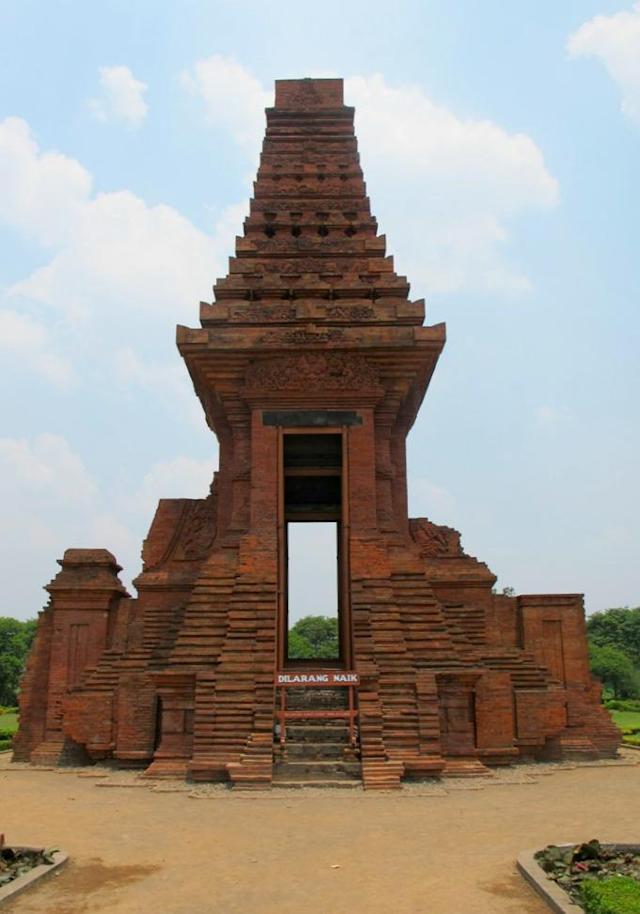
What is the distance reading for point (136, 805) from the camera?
1128cm

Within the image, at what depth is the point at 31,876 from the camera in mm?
7266

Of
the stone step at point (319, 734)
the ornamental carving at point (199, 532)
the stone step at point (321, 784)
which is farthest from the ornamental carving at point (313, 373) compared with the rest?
the stone step at point (321, 784)

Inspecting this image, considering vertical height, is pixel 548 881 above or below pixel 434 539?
below

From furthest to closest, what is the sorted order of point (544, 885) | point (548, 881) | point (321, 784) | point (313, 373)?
point (313, 373) < point (321, 784) < point (548, 881) < point (544, 885)

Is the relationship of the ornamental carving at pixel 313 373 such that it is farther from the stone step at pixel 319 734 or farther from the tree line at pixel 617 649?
the tree line at pixel 617 649

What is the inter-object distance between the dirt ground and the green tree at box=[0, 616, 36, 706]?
33939mm

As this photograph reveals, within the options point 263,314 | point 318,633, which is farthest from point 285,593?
point 318,633

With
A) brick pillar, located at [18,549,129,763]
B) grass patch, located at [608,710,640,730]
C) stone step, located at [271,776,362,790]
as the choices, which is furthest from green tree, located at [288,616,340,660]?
stone step, located at [271,776,362,790]

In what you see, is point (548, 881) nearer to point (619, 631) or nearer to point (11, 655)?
point (11, 655)

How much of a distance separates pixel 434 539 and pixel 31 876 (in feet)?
40.2

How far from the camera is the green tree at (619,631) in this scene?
6284 cm

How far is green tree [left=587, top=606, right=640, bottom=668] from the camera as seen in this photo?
62.8 m

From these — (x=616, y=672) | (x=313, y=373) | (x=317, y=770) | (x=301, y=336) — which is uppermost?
(x=301, y=336)

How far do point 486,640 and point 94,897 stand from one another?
449 inches
